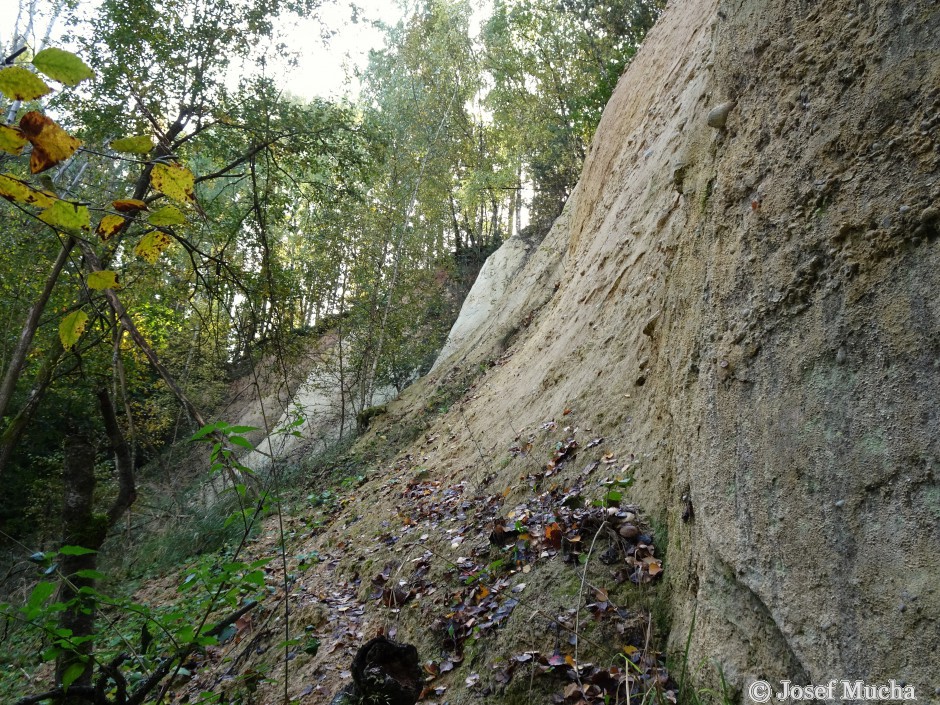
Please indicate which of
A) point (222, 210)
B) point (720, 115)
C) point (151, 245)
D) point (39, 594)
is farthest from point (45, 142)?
point (222, 210)

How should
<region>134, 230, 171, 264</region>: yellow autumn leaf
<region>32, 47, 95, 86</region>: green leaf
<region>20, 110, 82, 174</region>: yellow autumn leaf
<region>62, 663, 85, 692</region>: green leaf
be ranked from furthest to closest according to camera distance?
<region>62, 663, 85, 692</region>: green leaf, <region>134, 230, 171, 264</region>: yellow autumn leaf, <region>20, 110, 82, 174</region>: yellow autumn leaf, <region>32, 47, 95, 86</region>: green leaf

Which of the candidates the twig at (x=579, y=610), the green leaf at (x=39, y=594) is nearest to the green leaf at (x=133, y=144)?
the green leaf at (x=39, y=594)

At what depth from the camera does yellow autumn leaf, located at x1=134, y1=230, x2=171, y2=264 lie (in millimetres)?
1646

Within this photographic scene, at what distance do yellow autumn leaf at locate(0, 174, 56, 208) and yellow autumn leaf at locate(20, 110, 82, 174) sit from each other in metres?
0.06

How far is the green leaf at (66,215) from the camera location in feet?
4.30

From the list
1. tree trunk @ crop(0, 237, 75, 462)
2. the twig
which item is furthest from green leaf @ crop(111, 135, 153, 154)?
the twig

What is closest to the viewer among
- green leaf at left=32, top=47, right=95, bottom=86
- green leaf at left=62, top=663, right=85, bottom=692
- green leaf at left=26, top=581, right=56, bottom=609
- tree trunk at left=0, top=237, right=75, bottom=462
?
green leaf at left=32, top=47, right=95, bottom=86

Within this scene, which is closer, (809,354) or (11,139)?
(11,139)

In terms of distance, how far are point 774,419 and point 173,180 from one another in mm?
1917

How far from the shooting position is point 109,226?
1.55m

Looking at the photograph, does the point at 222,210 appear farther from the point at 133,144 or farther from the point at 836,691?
the point at 836,691

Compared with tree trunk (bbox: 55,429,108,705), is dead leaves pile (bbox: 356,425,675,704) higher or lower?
lower

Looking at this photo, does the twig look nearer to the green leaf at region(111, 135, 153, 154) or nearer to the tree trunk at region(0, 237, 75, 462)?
the green leaf at region(111, 135, 153, 154)

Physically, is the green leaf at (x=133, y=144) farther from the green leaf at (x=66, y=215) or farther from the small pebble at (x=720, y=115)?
the small pebble at (x=720, y=115)
